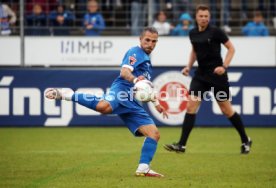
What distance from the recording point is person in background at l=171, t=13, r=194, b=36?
19.2 metres

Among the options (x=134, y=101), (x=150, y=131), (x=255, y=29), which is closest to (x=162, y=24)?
(x=255, y=29)

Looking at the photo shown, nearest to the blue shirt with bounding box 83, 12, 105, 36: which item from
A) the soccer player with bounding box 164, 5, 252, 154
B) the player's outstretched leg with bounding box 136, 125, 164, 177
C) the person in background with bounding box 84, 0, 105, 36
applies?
the person in background with bounding box 84, 0, 105, 36

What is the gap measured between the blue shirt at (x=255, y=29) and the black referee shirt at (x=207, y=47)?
7.39m

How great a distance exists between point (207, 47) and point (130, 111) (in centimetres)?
318

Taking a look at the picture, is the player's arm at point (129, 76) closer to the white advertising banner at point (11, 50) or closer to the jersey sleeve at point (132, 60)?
the jersey sleeve at point (132, 60)

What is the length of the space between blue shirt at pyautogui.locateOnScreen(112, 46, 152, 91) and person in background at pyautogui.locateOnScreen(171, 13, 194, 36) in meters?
9.94

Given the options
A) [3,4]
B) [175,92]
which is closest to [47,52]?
[3,4]

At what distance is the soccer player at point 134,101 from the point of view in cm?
913

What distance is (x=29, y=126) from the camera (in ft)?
56.0

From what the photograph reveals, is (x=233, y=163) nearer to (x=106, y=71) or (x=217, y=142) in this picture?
(x=217, y=142)

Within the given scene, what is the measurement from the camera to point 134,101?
9336mm

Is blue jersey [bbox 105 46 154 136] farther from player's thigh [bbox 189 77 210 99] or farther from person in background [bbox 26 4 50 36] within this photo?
person in background [bbox 26 4 50 36]

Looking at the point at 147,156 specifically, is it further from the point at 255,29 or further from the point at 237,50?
the point at 255,29

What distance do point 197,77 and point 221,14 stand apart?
7.64 meters
